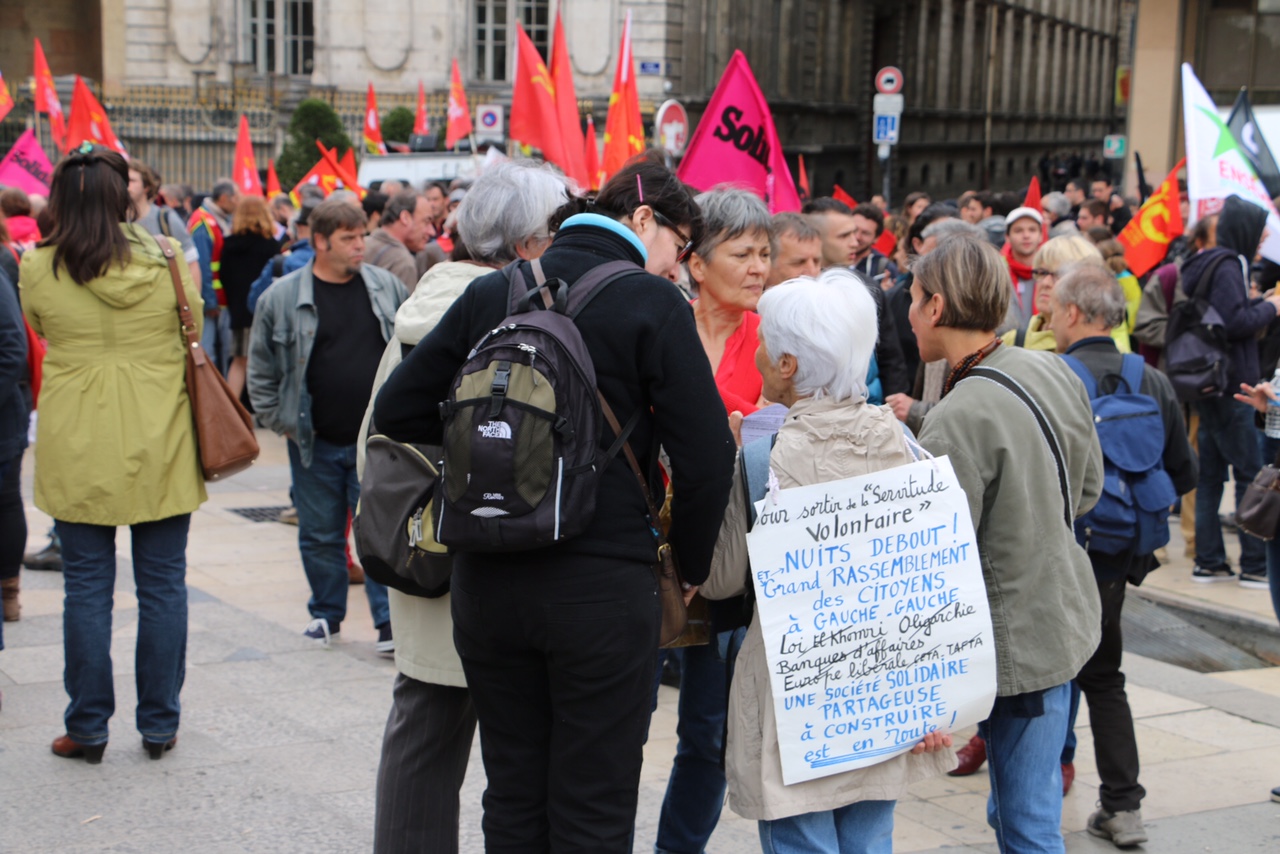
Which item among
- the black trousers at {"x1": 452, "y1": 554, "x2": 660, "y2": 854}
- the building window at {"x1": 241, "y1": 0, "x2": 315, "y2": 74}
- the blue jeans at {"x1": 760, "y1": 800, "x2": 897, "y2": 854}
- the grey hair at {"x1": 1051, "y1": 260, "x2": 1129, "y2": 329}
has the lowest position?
the blue jeans at {"x1": 760, "y1": 800, "x2": 897, "y2": 854}

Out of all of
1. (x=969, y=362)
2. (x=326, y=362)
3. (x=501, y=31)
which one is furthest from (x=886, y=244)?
(x=501, y=31)

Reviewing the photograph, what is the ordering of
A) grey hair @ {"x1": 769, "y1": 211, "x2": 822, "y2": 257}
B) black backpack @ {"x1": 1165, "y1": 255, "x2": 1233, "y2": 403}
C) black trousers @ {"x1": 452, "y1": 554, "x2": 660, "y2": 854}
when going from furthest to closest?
1. black backpack @ {"x1": 1165, "y1": 255, "x2": 1233, "y2": 403}
2. grey hair @ {"x1": 769, "y1": 211, "x2": 822, "y2": 257}
3. black trousers @ {"x1": 452, "y1": 554, "x2": 660, "y2": 854}

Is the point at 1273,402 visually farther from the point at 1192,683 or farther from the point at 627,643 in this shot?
the point at 627,643

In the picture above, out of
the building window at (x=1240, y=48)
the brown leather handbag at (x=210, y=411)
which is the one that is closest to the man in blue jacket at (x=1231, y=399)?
the brown leather handbag at (x=210, y=411)

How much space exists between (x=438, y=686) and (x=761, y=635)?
3.22 ft

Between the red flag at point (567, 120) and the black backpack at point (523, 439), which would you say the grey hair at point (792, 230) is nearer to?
the black backpack at point (523, 439)

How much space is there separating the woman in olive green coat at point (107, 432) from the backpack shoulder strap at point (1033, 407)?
2741 mm

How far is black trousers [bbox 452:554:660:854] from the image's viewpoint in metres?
3.01

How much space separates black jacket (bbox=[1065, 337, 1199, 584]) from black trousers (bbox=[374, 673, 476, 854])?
2020 millimetres

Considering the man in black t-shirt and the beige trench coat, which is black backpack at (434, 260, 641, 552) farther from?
the man in black t-shirt

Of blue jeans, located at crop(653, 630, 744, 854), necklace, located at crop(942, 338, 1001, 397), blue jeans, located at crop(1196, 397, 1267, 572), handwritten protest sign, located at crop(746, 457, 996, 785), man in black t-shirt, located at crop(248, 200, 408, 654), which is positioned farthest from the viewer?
blue jeans, located at crop(1196, 397, 1267, 572)

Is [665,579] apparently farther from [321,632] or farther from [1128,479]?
[321,632]

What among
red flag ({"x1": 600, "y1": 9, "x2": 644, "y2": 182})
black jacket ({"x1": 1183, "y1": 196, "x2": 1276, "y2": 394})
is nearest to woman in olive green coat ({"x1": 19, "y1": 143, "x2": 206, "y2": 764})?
black jacket ({"x1": 1183, "y1": 196, "x2": 1276, "y2": 394})

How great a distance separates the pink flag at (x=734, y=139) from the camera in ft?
23.2
